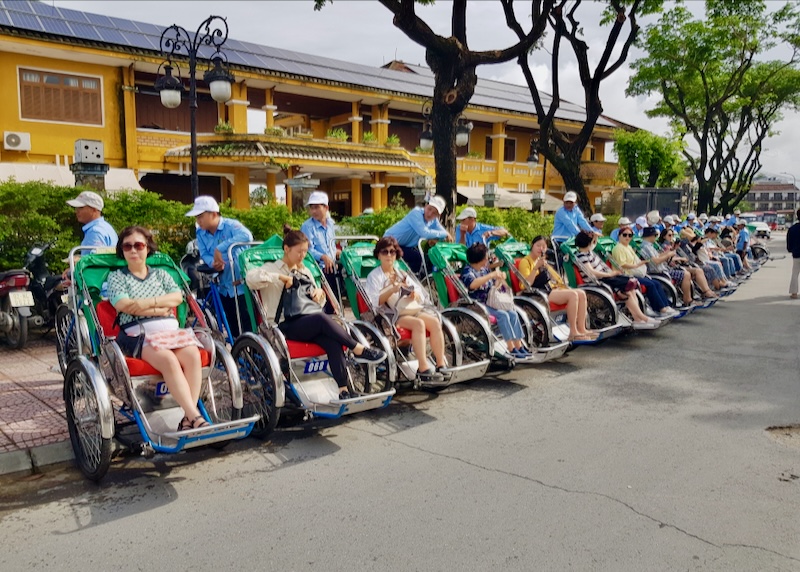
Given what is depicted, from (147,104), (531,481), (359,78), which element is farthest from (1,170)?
(531,481)

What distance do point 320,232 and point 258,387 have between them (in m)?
2.51

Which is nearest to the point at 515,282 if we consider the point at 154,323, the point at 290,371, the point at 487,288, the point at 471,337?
the point at 487,288

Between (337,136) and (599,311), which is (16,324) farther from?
(337,136)

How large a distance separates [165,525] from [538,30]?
1091cm

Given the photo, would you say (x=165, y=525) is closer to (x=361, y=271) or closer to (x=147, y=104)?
(x=361, y=271)

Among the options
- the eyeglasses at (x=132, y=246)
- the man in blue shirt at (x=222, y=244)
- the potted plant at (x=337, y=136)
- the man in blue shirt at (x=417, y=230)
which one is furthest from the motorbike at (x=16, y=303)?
the potted plant at (x=337, y=136)

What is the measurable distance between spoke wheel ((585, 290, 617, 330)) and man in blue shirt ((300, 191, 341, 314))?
3248 mm

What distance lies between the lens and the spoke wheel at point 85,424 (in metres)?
3.96

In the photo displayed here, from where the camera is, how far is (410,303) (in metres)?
5.95

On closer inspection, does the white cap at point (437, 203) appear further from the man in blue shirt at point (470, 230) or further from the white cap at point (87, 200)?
the white cap at point (87, 200)

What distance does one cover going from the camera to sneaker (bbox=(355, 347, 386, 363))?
5.07m

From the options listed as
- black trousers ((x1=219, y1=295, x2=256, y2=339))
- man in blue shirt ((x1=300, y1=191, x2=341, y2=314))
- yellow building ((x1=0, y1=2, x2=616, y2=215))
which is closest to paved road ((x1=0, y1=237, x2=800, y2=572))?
black trousers ((x1=219, y1=295, x2=256, y2=339))

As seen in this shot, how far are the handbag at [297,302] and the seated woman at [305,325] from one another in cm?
3

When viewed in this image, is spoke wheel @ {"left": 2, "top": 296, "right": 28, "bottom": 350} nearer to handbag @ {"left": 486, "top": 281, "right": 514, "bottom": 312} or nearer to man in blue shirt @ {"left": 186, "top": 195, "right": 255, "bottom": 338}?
man in blue shirt @ {"left": 186, "top": 195, "right": 255, "bottom": 338}
